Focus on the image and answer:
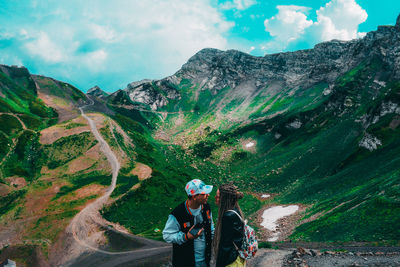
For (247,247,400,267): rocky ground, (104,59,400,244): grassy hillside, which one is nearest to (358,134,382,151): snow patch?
(104,59,400,244): grassy hillside

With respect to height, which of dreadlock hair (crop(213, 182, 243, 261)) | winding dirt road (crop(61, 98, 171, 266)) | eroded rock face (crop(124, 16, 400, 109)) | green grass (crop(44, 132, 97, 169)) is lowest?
winding dirt road (crop(61, 98, 171, 266))

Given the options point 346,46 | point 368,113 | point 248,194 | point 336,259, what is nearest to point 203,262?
point 336,259

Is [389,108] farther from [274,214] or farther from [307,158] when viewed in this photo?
[274,214]

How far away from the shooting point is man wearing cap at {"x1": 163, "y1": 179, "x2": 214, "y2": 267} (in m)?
6.47

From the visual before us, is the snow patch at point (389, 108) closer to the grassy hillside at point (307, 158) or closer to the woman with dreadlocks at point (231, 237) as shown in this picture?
the grassy hillside at point (307, 158)

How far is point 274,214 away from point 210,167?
56.4 meters

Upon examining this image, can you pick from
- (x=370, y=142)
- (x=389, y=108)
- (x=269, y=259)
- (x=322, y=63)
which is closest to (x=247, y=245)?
(x=269, y=259)

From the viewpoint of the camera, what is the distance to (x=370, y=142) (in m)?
61.2

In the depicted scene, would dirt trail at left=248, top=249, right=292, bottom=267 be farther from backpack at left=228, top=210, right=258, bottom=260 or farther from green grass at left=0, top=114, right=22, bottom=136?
green grass at left=0, top=114, right=22, bottom=136

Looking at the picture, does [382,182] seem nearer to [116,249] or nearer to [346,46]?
[116,249]

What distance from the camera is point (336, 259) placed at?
659 inches

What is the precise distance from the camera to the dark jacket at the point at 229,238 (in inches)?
224

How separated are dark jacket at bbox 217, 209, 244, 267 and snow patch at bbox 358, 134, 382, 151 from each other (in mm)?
69427

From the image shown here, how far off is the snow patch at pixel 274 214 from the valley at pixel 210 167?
0.50 m
